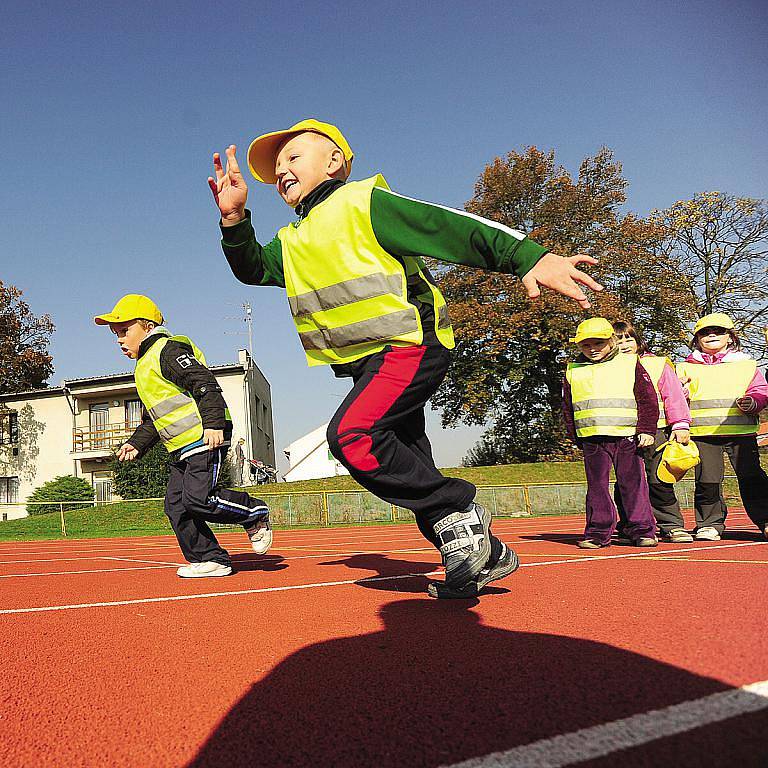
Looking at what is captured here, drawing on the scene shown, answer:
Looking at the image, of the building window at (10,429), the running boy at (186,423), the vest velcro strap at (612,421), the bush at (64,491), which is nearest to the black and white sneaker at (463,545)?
the running boy at (186,423)

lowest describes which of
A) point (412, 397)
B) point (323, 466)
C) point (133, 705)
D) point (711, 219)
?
point (323, 466)

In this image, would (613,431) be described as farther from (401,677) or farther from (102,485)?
(102,485)

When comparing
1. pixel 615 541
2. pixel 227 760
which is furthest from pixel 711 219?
pixel 227 760

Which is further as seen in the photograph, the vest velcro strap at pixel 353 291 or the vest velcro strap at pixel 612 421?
the vest velcro strap at pixel 612 421

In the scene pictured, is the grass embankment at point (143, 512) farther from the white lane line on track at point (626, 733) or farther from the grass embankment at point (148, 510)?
the white lane line on track at point (626, 733)

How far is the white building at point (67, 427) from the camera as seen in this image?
39.9 meters

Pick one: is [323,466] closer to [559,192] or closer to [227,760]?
[559,192]

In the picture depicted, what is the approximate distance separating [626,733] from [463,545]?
187 cm

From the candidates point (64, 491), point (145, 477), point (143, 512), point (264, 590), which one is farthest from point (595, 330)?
point (64, 491)

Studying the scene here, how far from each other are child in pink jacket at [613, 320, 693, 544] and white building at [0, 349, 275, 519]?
109ft

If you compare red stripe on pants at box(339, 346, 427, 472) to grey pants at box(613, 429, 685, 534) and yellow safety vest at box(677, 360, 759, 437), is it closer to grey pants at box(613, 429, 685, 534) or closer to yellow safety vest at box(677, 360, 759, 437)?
grey pants at box(613, 429, 685, 534)

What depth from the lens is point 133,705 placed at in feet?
Result: 6.15

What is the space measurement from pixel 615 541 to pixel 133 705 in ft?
19.5

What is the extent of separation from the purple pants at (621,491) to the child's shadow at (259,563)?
2807 mm
